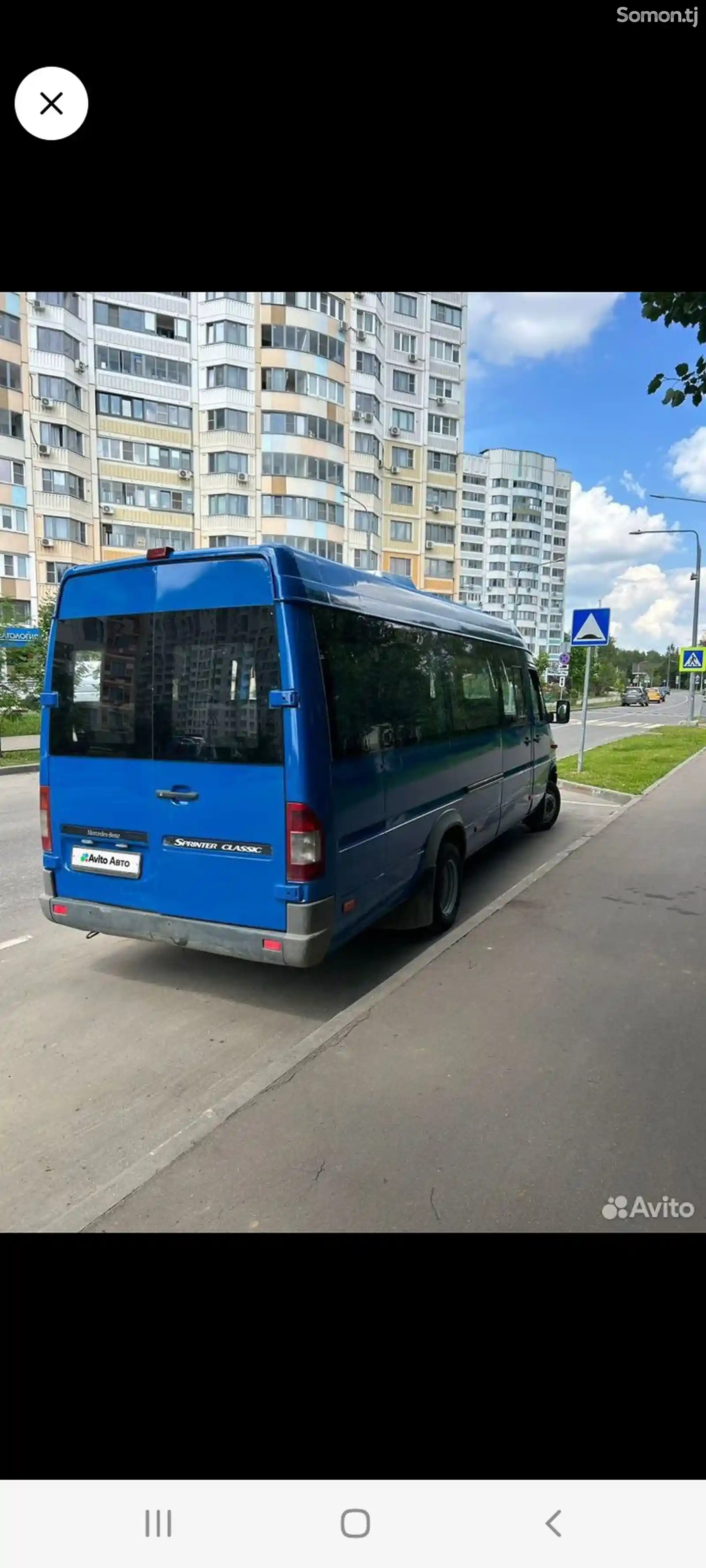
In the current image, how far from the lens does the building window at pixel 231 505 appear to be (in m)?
42.5

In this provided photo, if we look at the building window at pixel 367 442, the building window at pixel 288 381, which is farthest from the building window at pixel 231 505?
the building window at pixel 367 442

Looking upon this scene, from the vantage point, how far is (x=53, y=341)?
1538 inches

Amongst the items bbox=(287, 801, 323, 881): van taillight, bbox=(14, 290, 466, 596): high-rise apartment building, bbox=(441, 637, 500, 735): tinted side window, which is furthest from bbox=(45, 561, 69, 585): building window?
bbox=(287, 801, 323, 881): van taillight

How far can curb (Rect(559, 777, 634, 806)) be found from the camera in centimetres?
1198

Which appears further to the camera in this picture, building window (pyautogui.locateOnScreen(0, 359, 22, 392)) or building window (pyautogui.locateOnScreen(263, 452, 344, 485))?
building window (pyautogui.locateOnScreen(263, 452, 344, 485))

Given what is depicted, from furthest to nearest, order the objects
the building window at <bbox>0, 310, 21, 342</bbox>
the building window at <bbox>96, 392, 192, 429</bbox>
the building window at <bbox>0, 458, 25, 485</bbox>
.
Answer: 1. the building window at <bbox>96, 392, 192, 429</bbox>
2. the building window at <bbox>0, 458, 25, 485</bbox>
3. the building window at <bbox>0, 310, 21, 342</bbox>

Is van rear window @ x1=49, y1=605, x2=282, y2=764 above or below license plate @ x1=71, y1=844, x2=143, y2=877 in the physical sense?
above

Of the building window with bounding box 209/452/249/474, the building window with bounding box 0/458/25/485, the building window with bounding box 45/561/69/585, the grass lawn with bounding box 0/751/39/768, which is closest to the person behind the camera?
the grass lawn with bounding box 0/751/39/768

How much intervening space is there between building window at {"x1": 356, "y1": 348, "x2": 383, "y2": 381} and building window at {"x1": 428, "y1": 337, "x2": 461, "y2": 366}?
6.55 meters

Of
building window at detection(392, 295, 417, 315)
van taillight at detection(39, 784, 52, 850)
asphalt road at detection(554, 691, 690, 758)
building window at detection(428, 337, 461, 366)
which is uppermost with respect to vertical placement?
building window at detection(392, 295, 417, 315)

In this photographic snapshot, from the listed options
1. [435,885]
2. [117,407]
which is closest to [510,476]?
[117,407]

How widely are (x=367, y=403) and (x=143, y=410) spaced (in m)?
12.5
